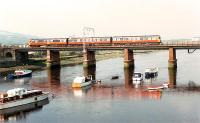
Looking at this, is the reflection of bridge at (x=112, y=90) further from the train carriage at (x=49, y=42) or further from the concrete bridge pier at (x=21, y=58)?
the train carriage at (x=49, y=42)

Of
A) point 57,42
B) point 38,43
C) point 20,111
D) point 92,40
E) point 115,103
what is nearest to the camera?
point 20,111

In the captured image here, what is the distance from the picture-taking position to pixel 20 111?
233ft

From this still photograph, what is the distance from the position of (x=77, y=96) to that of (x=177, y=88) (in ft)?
74.2

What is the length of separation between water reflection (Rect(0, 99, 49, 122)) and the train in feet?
236

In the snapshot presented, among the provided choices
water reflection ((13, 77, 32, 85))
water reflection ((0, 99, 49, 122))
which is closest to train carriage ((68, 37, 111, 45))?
water reflection ((13, 77, 32, 85))

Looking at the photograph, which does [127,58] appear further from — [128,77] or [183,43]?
[128,77]

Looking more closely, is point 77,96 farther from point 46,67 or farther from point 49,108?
point 46,67

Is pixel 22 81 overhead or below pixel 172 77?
below

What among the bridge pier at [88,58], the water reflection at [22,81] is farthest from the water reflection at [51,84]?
the bridge pier at [88,58]

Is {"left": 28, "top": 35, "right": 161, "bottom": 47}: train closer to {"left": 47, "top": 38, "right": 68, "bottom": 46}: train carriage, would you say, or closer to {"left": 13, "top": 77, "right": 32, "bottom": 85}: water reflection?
{"left": 47, "top": 38, "right": 68, "bottom": 46}: train carriage

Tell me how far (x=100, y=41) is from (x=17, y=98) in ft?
263

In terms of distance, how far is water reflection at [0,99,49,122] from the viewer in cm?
6662

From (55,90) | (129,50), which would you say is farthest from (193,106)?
(129,50)

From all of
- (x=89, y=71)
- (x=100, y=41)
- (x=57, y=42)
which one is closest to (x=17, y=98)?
(x=89, y=71)
